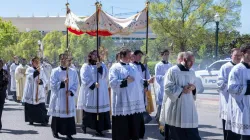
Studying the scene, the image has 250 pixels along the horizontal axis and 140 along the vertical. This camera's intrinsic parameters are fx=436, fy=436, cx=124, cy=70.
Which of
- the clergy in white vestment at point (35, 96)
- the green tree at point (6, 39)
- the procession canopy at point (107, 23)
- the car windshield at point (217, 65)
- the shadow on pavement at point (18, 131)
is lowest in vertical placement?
the shadow on pavement at point (18, 131)

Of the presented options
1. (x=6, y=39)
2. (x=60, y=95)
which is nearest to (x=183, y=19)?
(x=6, y=39)

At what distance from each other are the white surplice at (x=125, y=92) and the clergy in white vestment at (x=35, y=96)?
156 inches

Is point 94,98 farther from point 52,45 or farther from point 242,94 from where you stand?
point 52,45

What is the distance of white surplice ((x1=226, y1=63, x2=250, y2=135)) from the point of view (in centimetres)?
648

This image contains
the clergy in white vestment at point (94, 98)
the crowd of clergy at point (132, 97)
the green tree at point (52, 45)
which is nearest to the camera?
the crowd of clergy at point (132, 97)

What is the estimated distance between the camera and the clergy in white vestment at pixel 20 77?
16.7 meters

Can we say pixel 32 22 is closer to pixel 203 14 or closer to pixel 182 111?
pixel 203 14

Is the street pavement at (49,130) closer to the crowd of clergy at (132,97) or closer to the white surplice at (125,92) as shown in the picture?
the crowd of clergy at (132,97)

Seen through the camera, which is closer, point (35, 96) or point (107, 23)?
point (107, 23)

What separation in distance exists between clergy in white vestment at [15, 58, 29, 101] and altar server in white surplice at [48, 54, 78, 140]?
24.1 feet

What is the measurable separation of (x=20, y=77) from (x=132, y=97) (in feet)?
31.2

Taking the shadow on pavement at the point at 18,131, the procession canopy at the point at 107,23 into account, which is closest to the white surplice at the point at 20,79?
the procession canopy at the point at 107,23

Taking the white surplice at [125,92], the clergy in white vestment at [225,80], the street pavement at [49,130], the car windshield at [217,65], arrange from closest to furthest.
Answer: the clergy in white vestment at [225,80]
the white surplice at [125,92]
the street pavement at [49,130]
the car windshield at [217,65]

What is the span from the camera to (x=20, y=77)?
16.9 meters
